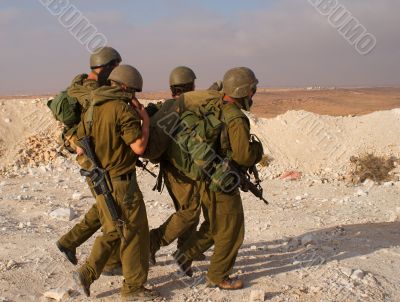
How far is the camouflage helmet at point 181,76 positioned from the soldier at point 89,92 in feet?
2.07

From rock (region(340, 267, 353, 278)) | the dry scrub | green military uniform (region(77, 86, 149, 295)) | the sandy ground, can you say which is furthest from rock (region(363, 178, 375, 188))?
green military uniform (region(77, 86, 149, 295))

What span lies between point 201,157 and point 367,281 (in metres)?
1.95

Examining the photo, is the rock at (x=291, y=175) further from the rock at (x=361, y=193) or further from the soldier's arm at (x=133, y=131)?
the soldier's arm at (x=133, y=131)

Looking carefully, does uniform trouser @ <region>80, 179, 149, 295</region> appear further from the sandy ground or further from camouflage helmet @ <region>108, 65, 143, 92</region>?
camouflage helmet @ <region>108, 65, 143, 92</region>

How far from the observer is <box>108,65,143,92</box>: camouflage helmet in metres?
3.81

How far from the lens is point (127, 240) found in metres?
3.88

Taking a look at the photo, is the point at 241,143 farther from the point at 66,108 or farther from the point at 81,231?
the point at 81,231

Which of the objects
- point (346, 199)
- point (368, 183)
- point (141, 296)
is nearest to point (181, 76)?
point (141, 296)

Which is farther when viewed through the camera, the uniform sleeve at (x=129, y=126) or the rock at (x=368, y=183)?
the rock at (x=368, y=183)

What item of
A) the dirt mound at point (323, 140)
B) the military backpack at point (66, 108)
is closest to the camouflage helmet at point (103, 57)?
the military backpack at point (66, 108)

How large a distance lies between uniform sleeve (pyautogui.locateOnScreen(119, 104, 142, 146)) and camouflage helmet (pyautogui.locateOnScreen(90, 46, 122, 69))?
780 millimetres

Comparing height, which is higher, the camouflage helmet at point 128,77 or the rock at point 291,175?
the camouflage helmet at point 128,77

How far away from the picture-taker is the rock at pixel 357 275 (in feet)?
14.6

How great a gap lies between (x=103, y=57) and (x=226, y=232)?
1.89 metres
